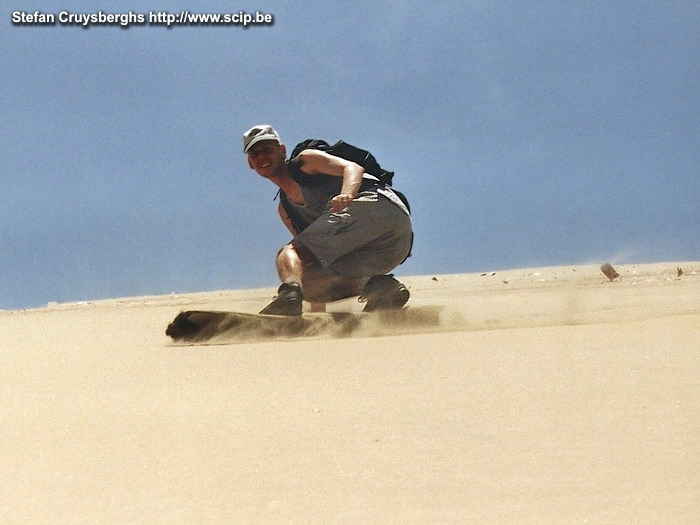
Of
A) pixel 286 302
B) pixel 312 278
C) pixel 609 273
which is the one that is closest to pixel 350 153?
pixel 312 278

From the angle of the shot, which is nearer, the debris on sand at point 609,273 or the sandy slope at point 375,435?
the sandy slope at point 375,435

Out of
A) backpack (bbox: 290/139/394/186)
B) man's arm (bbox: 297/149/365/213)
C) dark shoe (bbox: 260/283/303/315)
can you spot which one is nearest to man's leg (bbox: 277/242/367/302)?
dark shoe (bbox: 260/283/303/315)

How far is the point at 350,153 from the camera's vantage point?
4113mm

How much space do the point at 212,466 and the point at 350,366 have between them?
989 millimetres

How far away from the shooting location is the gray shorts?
156 inches

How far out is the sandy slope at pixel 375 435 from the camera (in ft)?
3.76

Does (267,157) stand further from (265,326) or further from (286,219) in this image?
(265,326)

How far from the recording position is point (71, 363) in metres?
2.81

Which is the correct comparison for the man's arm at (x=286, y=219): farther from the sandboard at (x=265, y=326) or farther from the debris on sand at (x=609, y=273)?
the debris on sand at (x=609, y=273)

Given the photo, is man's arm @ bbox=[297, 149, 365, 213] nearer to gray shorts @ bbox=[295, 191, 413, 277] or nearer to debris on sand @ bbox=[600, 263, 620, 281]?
gray shorts @ bbox=[295, 191, 413, 277]

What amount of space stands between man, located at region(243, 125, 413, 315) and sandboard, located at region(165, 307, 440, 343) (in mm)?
380

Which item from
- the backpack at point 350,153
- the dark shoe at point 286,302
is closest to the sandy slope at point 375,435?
the dark shoe at point 286,302

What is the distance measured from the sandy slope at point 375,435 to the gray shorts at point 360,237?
140cm

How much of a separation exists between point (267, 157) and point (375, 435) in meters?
2.76
